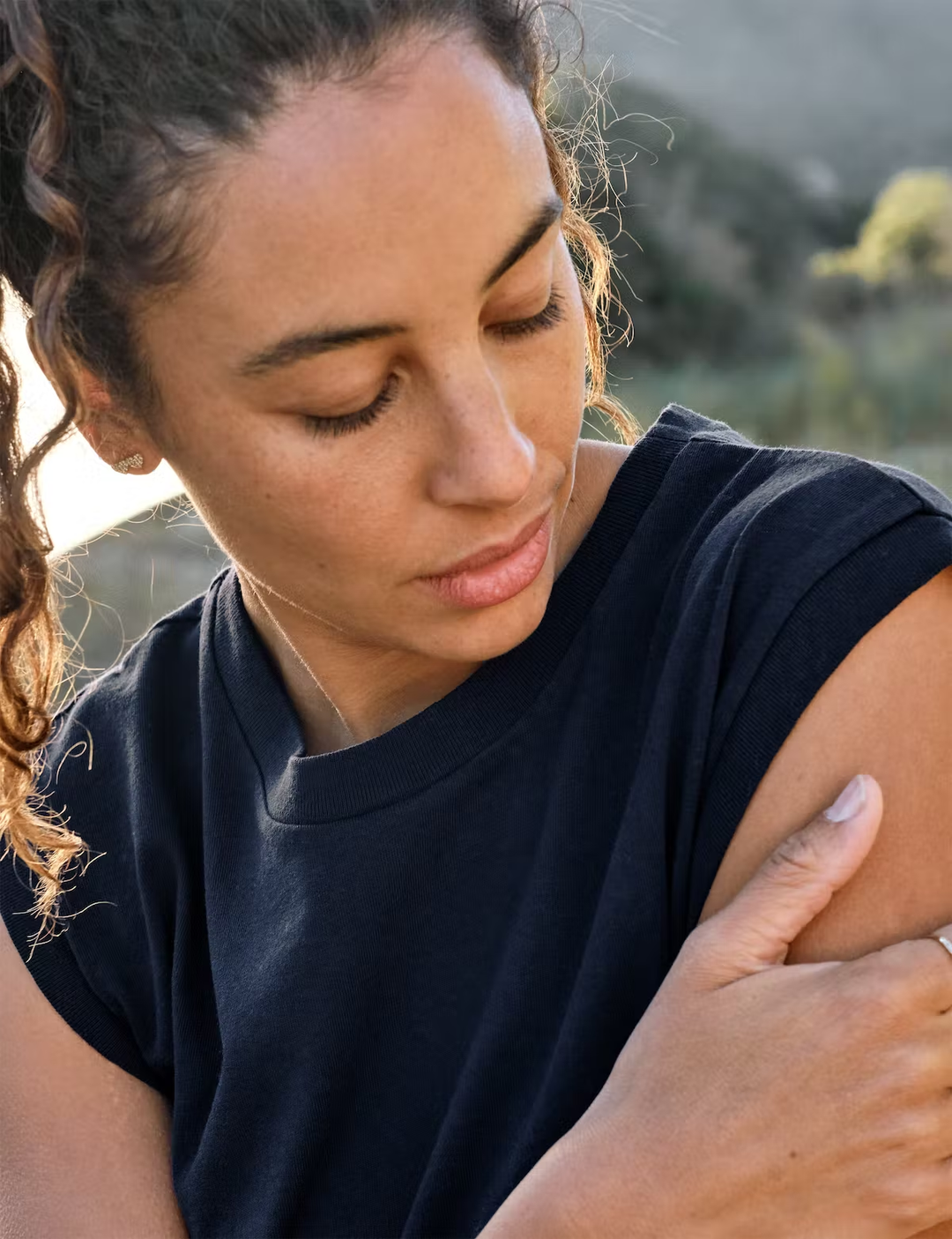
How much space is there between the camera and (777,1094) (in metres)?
1.16

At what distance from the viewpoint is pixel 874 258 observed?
6086 millimetres

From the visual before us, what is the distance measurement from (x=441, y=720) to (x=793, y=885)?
1.48 ft

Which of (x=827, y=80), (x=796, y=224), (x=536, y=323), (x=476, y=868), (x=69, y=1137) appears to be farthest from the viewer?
(x=827, y=80)

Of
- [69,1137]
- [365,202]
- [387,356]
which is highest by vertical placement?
[365,202]

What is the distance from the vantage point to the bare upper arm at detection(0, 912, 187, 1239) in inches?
64.4

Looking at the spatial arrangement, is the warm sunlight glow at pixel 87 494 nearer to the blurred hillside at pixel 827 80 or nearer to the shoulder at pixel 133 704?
the shoulder at pixel 133 704

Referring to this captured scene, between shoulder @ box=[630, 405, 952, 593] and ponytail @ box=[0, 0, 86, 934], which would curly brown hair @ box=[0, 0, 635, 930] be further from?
shoulder @ box=[630, 405, 952, 593]

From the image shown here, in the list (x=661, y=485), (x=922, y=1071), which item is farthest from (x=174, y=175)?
(x=922, y=1071)

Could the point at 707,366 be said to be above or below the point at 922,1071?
above

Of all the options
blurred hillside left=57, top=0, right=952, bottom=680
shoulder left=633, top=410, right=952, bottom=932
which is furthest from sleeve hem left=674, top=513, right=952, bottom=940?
blurred hillside left=57, top=0, right=952, bottom=680

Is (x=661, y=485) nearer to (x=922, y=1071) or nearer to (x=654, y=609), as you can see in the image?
(x=654, y=609)

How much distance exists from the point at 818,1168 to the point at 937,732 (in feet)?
1.17

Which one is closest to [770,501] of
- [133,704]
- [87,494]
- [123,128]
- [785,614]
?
[785,614]

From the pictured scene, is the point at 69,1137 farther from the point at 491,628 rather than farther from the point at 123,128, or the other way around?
the point at 123,128
